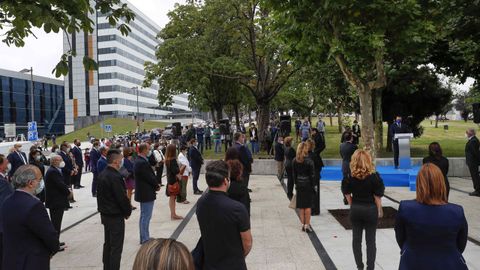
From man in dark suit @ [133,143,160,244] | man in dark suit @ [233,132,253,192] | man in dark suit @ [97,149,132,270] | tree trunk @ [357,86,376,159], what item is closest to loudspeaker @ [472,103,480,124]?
tree trunk @ [357,86,376,159]

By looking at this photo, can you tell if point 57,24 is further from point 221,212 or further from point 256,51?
point 256,51

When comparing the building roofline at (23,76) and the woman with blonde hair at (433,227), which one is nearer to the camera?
the woman with blonde hair at (433,227)

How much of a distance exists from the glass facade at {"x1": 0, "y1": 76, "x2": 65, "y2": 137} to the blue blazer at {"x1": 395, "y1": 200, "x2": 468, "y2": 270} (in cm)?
8462

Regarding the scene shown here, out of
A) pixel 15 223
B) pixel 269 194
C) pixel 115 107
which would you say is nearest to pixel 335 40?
pixel 269 194

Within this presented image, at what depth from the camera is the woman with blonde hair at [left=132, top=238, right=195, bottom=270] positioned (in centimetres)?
178

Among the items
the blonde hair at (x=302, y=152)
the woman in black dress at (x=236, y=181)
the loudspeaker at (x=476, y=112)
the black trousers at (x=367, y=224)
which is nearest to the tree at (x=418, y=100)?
the loudspeaker at (x=476, y=112)

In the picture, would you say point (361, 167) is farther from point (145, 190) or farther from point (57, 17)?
point (57, 17)

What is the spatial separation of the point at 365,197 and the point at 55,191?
515cm

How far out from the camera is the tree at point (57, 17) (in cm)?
545

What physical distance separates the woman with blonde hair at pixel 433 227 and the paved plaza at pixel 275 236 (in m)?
2.93

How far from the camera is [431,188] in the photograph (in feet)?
12.1

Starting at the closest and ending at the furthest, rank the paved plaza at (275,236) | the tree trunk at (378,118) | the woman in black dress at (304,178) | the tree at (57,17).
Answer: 1. the tree at (57,17)
2. the paved plaza at (275,236)
3. the woman in black dress at (304,178)
4. the tree trunk at (378,118)

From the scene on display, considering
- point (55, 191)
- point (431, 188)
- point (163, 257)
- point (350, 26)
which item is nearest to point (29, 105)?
point (350, 26)

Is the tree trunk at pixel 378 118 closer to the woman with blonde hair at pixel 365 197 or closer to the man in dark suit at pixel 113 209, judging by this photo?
the woman with blonde hair at pixel 365 197
